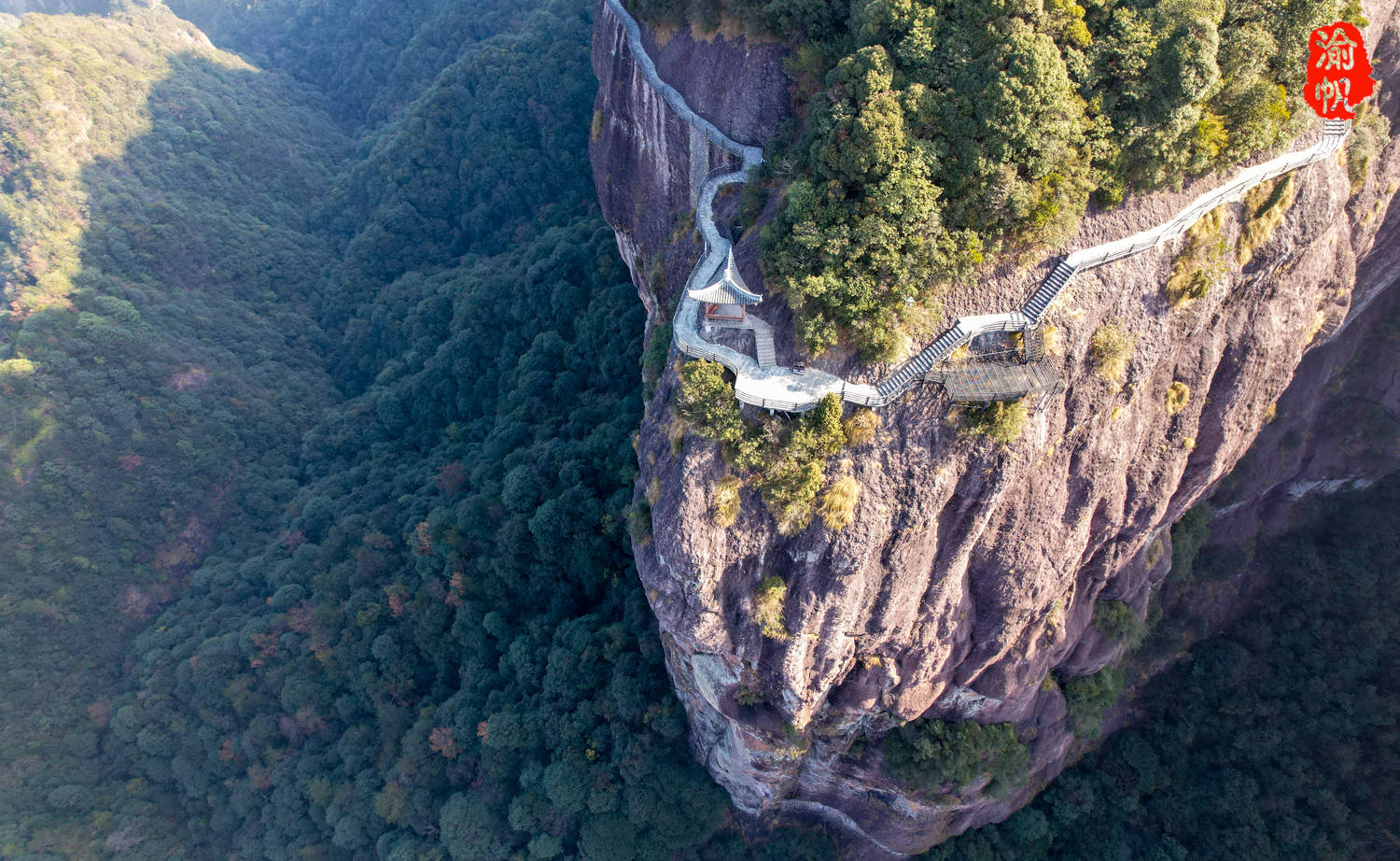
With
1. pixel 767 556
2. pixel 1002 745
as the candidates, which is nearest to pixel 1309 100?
pixel 767 556

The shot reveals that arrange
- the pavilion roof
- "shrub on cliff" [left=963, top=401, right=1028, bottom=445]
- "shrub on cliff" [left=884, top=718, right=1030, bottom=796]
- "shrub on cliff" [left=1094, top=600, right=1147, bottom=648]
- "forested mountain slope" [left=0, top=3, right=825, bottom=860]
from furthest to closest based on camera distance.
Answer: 1. "forested mountain slope" [left=0, top=3, right=825, bottom=860]
2. "shrub on cliff" [left=1094, top=600, right=1147, bottom=648]
3. "shrub on cliff" [left=884, top=718, right=1030, bottom=796]
4. the pavilion roof
5. "shrub on cliff" [left=963, top=401, right=1028, bottom=445]

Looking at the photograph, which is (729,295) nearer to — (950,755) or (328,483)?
(950,755)

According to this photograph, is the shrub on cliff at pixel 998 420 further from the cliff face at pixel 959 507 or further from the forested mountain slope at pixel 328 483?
the forested mountain slope at pixel 328 483

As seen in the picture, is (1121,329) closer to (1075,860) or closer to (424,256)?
(1075,860)

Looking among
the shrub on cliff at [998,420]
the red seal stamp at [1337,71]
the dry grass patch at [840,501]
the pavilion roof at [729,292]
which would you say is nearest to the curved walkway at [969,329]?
the red seal stamp at [1337,71]

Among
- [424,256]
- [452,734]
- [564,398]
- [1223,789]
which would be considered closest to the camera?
[1223,789]

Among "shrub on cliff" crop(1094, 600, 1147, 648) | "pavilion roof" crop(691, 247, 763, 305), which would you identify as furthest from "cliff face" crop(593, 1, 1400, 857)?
"pavilion roof" crop(691, 247, 763, 305)

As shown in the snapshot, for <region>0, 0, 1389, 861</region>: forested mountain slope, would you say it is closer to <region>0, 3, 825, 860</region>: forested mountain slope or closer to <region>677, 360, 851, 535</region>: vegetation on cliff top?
<region>0, 3, 825, 860</region>: forested mountain slope
